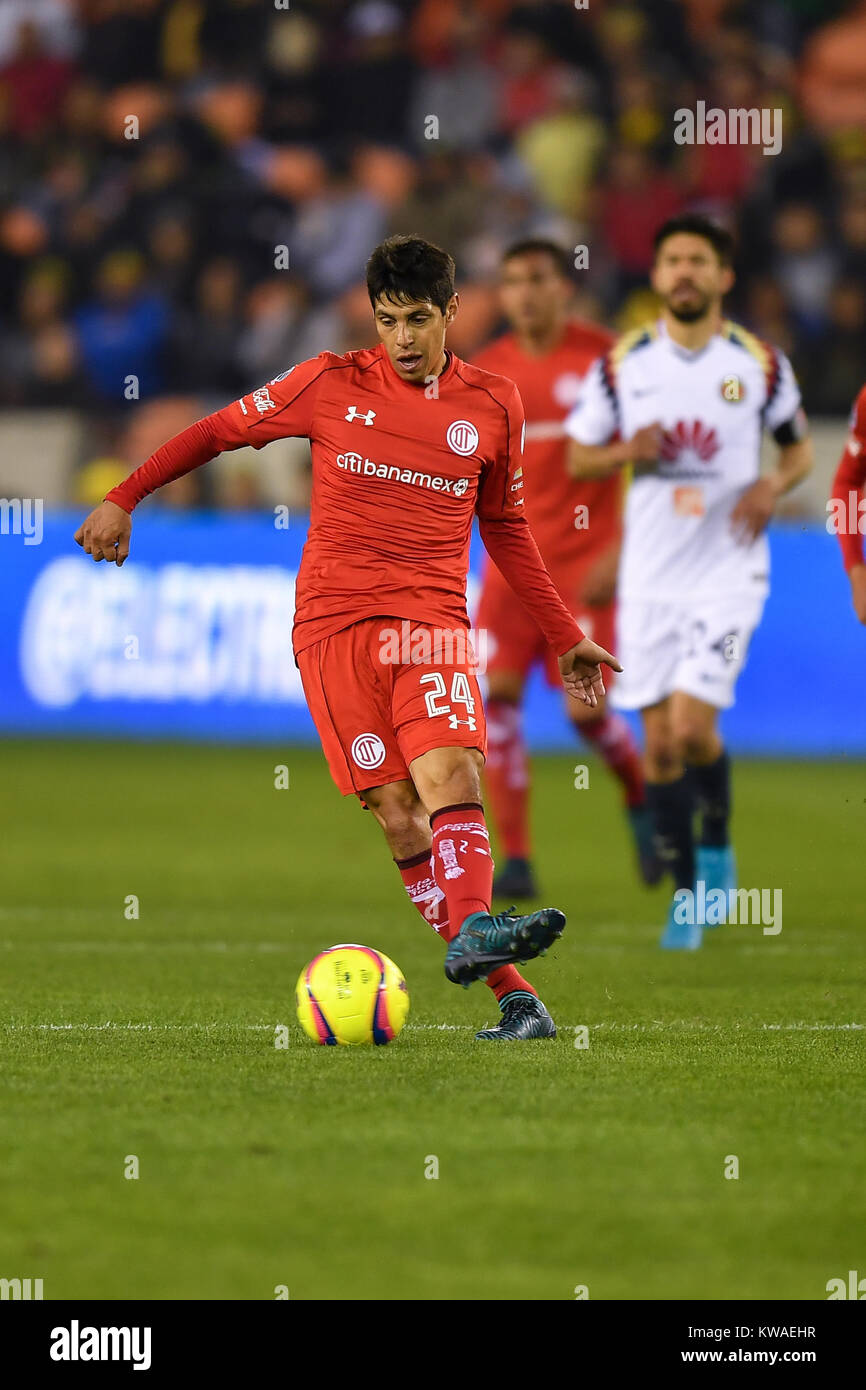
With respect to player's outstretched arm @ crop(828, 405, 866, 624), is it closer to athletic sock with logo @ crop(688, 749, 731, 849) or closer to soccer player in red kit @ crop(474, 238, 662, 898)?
athletic sock with logo @ crop(688, 749, 731, 849)

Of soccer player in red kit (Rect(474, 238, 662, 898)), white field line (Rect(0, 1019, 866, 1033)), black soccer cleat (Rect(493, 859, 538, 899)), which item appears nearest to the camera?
white field line (Rect(0, 1019, 866, 1033))

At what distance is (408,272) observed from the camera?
5.68 metres

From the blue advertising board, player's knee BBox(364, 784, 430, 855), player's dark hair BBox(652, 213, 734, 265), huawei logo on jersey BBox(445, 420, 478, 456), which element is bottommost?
player's knee BBox(364, 784, 430, 855)

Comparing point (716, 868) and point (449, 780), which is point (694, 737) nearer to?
point (716, 868)

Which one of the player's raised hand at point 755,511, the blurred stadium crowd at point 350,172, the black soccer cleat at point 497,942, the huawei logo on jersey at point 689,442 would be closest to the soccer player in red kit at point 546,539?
the huawei logo on jersey at point 689,442

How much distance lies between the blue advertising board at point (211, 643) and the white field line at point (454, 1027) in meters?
8.70

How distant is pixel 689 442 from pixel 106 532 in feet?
11.6

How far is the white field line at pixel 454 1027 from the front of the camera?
6.06m

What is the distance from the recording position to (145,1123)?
469cm

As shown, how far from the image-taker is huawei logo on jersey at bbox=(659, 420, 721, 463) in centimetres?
850

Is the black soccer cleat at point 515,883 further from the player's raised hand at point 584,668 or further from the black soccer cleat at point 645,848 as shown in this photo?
the player's raised hand at point 584,668

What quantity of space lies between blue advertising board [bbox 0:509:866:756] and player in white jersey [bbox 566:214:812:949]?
20.2 feet

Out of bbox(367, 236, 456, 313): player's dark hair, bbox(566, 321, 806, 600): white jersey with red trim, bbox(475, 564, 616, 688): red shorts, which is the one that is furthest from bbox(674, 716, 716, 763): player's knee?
bbox(367, 236, 456, 313): player's dark hair

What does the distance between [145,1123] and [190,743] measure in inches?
443
